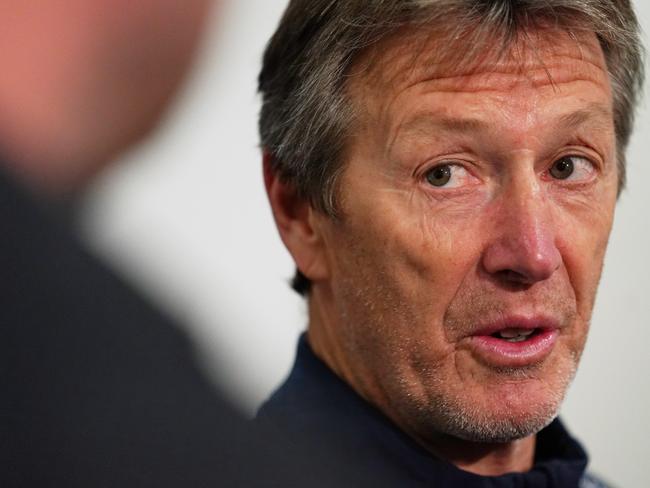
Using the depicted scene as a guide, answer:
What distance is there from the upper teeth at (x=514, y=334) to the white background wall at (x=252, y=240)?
0.95m

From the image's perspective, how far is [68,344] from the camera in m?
0.70

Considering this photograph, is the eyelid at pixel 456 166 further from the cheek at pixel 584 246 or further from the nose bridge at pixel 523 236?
the cheek at pixel 584 246

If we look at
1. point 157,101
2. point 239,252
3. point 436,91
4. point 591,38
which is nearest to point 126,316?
point 157,101

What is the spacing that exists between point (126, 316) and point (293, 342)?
283 cm

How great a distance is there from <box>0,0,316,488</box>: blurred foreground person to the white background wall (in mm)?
2023

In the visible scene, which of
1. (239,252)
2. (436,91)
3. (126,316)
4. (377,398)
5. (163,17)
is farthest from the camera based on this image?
(239,252)

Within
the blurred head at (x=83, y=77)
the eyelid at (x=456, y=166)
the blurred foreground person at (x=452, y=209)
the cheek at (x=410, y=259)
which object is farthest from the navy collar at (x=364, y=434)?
the blurred head at (x=83, y=77)

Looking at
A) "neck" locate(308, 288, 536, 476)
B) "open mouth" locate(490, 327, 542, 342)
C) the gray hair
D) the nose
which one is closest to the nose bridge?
the nose

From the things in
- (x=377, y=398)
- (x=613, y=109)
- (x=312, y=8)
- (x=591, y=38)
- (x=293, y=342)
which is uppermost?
(x=312, y=8)

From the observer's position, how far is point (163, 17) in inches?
31.7

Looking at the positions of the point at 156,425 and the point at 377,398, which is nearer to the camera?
the point at 156,425

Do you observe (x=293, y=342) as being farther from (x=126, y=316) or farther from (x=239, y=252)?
(x=126, y=316)

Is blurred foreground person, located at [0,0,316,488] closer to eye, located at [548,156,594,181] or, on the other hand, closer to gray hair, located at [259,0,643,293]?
gray hair, located at [259,0,643,293]

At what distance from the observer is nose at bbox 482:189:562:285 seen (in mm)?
1997
